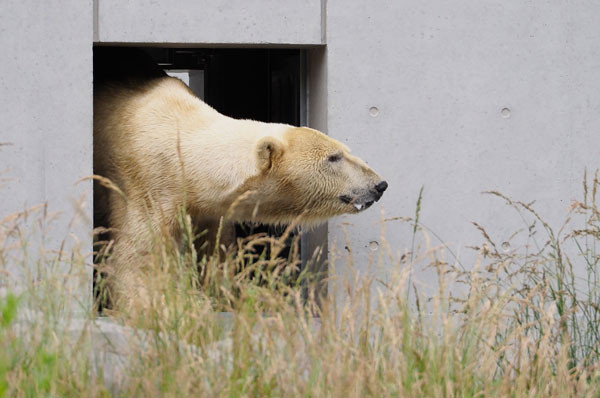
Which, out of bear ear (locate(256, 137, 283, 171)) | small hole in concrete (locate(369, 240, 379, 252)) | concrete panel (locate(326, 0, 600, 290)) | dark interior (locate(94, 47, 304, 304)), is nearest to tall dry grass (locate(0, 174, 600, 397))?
bear ear (locate(256, 137, 283, 171))

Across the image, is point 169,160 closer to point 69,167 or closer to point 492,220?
point 69,167

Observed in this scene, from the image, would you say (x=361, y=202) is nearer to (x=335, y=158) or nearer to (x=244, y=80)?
(x=335, y=158)

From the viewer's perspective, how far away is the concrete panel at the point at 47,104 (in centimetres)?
523

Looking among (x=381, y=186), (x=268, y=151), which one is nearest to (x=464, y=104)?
(x=381, y=186)

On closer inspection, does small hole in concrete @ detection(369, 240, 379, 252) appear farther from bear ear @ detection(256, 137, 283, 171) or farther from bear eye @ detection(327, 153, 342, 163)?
bear ear @ detection(256, 137, 283, 171)

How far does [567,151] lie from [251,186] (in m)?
1.99

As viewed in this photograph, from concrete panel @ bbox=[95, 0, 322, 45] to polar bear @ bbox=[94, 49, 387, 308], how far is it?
472 millimetres

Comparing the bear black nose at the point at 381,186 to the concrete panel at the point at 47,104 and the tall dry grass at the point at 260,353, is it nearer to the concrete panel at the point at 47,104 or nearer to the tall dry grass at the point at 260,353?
the concrete panel at the point at 47,104

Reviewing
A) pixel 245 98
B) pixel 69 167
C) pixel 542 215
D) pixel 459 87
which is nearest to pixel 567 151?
pixel 542 215

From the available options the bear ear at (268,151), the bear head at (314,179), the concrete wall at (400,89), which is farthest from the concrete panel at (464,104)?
the bear ear at (268,151)

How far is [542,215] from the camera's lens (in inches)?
224

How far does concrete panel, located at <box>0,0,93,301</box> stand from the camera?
5.23 metres

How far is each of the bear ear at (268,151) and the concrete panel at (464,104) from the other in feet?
1.72

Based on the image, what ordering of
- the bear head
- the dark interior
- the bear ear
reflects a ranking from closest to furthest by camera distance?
the bear ear
the bear head
the dark interior
